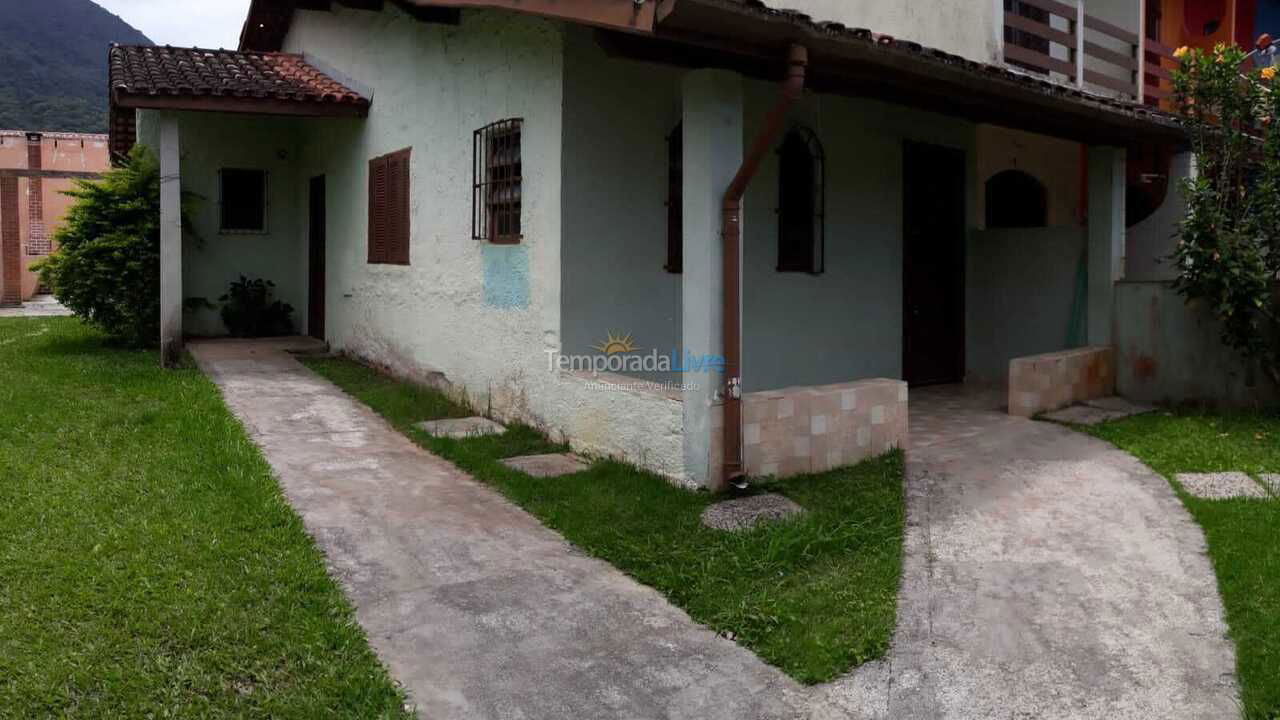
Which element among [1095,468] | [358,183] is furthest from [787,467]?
[358,183]

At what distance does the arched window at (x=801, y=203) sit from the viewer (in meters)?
8.03

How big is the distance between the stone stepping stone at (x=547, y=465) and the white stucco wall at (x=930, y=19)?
15.4 feet

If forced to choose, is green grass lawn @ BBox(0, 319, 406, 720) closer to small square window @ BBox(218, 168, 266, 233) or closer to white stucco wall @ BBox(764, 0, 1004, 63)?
white stucco wall @ BBox(764, 0, 1004, 63)

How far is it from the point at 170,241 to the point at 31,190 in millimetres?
15396

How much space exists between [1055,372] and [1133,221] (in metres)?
3.04

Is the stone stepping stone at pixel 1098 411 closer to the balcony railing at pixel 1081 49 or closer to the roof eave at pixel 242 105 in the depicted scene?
the balcony railing at pixel 1081 49

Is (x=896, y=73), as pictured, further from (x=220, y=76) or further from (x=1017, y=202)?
(x=220, y=76)

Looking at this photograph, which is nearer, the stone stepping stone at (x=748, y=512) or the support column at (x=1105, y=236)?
the stone stepping stone at (x=748, y=512)

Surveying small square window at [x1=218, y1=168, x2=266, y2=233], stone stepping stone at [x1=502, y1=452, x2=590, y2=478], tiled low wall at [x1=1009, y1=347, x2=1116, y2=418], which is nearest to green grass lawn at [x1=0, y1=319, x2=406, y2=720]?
stone stepping stone at [x1=502, y1=452, x2=590, y2=478]

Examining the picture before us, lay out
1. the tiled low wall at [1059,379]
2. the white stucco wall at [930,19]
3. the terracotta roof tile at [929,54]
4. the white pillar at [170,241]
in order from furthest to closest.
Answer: the white pillar at [170,241] < the white stucco wall at [930,19] < the tiled low wall at [1059,379] < the terracotta roof tile at [929,54]

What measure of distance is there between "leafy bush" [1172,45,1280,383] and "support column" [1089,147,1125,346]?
2.57ft

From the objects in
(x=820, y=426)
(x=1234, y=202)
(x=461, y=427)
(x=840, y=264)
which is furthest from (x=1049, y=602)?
(x=1234, y=202)

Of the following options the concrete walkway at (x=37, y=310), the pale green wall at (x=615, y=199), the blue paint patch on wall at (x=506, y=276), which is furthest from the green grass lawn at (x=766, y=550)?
the concrete walkway at (x=37, y=310)

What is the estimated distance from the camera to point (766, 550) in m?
4.67
